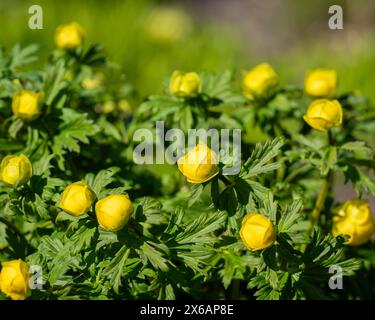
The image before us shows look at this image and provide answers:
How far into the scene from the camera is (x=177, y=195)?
1605mm

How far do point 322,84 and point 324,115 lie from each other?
0.24 m

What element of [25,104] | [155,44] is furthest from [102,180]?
[155,44]

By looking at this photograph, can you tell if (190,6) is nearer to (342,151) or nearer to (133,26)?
(133,26)

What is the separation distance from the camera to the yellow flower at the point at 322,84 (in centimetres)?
166

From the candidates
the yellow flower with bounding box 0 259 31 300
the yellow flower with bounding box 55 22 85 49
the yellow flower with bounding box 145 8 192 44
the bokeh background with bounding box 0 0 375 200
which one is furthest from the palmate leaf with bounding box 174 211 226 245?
the yellow flower with bounding box 145 8 192 44

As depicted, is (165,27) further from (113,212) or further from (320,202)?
(113,212)

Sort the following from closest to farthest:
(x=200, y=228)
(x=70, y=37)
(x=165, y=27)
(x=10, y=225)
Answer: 1. (x=200, y=228)
2. (x=10, y=225)
3. (x=70, y=37)
4. (x=165, y=27)

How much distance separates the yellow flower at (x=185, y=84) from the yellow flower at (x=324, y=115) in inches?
11.7

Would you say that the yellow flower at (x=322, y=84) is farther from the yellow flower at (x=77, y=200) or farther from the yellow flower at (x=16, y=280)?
the yellow flower at (x=16, y=280)

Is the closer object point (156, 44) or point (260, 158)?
point (260, 158)

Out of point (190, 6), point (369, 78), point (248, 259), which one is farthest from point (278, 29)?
point (248, 259)

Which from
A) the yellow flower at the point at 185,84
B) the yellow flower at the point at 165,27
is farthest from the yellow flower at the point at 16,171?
the yellow flower at the point at 165,27

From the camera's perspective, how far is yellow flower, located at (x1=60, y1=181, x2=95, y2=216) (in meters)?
1.24
